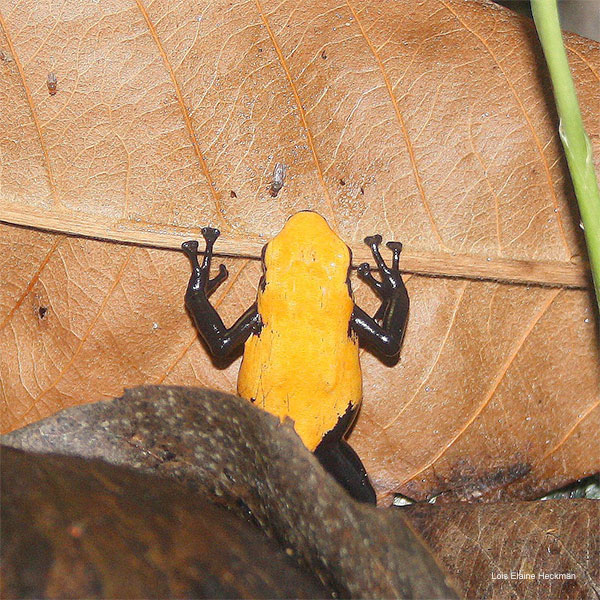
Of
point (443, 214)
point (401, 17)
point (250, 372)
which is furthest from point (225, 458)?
point (401, 17)

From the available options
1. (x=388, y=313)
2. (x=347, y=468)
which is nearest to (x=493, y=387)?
(x=388, y=313)

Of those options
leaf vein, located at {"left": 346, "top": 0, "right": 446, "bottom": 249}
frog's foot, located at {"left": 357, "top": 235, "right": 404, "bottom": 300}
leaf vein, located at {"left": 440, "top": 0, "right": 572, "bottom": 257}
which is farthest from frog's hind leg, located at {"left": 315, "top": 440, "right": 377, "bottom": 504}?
leaf vein, located at {"left": 440, "top": 0, "right": 572, "bottom": 257}

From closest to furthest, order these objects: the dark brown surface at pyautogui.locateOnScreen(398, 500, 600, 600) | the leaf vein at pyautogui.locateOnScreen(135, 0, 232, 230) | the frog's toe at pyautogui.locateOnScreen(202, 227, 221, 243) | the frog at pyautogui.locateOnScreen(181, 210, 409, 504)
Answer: the dark brown surface at pyautogui.locateOnScreen(398, 500, 600, 600), the leaf vein at pyautogui.locateOnScreen(135, 0, 232, 230), the frog's toe at pyautogui.locateOnScreen(202, 227, 221, 243), the frog at pyautogui.locateOnScreen(181, 210, 409, 504)

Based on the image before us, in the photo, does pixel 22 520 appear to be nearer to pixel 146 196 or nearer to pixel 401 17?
pixel 146 196

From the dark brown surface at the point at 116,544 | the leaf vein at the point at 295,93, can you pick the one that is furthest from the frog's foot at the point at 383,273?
the dark brown surface at the point at 116,544

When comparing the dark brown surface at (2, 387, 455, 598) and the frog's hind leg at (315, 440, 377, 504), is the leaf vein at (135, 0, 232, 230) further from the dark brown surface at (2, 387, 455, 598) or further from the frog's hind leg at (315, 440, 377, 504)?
the frog's hind leg at (315, 440, 377, 504)

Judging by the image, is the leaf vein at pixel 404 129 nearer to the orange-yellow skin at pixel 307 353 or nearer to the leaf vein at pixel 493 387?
the orange-yellow skin at pixel 307 353

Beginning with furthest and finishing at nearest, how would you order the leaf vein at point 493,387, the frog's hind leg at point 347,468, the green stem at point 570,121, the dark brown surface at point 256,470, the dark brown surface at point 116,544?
the frog's hind leg at point 347,468 → the leaf vein at point 493,387 → the green stem at point 570,121 → the dark brown surface at point 256,470 → the dark brown surface at point 116,544
